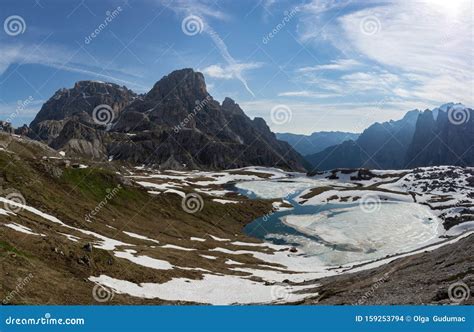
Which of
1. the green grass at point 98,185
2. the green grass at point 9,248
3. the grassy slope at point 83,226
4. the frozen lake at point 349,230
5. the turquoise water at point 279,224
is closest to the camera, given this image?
the grassy slope at point 83,226

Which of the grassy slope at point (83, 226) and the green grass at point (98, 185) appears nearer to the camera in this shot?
the grassy slope at point (83, 226)

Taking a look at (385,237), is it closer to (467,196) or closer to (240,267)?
(240,267)

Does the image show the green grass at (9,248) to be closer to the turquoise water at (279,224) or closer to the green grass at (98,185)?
the green grass at (98,185)

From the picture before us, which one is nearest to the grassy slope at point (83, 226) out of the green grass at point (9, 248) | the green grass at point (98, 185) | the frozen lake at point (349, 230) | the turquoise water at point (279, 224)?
the green grass at point (9, 248)

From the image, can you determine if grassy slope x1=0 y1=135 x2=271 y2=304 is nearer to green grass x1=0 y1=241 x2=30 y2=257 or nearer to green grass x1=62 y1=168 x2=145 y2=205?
green grass x1=0 y1=241 x2=30 y2=257

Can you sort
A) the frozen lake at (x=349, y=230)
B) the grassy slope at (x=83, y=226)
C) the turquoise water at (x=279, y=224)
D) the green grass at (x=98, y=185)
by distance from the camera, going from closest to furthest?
the grassy slope at (x=83, y=226) < the frozen lake at (x=349, y=230) < the green grass at (x=98, y=185) < the turquoise water at (x=279, y=224)

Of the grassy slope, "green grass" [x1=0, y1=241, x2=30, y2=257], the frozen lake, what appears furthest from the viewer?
the frozen lake

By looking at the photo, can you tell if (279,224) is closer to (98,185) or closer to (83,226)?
(98,185)

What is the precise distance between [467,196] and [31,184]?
190997mm

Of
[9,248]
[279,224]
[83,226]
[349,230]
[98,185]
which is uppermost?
[349,230]

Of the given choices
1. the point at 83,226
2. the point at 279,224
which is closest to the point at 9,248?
the point at 83,226

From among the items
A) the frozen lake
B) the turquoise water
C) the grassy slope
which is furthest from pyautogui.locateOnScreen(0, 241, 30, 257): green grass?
the turquoise water

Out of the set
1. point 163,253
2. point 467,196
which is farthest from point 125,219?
point 467,196

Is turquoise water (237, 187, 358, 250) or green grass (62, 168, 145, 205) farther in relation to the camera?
turquoise water (237, 187, 358, 250)
